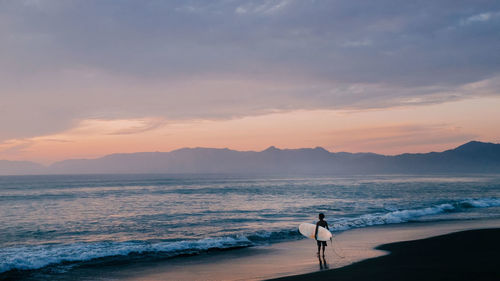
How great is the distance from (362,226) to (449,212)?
Result: 1381 cm

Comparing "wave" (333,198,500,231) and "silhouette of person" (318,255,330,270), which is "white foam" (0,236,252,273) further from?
"wave" (333,198,500,231)

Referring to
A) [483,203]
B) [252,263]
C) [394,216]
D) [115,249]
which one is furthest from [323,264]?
[483,203]

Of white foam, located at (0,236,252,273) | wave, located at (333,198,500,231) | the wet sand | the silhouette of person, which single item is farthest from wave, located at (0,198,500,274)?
the silhouette of person

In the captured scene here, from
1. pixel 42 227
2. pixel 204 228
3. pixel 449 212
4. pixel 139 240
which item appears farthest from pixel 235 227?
pixel 449 212

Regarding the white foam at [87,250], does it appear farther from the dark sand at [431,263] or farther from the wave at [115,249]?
the dark sand at [431,263]

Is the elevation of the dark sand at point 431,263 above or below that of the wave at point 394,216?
above

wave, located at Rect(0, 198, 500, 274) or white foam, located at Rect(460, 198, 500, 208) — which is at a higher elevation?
wave, located at Rect(0, 198, 500, 274)

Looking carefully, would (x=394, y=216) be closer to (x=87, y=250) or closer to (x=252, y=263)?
(x=252, y=263)

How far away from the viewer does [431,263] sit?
1341cm

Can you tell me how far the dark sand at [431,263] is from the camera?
38.0ft

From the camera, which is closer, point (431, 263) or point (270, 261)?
point (431, 263)

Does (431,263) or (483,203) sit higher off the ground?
(431,263)

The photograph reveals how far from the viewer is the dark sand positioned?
38.0 ft

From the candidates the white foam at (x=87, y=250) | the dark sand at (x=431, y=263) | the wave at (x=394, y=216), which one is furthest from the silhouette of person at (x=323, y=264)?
the wave at (x=394, y=216)
